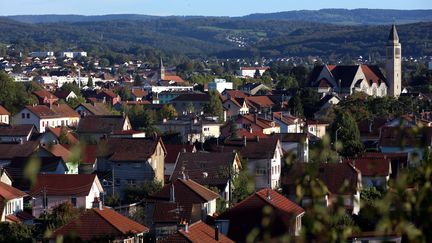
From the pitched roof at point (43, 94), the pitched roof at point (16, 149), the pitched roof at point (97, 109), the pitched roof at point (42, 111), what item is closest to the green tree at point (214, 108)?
the pitched roof at point (97, 109)

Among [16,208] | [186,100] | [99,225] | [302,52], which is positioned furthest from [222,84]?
[302,52]

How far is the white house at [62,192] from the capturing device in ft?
67.4

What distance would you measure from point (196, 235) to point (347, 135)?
17720 millimetres

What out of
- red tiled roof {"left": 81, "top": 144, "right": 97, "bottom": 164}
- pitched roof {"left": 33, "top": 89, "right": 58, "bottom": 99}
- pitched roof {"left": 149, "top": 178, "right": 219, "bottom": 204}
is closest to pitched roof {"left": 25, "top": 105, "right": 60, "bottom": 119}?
pitched roof {"left": 33, "top": 89, "right": 58, "bottom": 99}

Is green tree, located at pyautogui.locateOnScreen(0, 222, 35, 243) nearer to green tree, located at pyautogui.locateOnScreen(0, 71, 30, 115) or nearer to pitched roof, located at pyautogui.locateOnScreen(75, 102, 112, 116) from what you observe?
pitched roof, located at pyautogui.locateOnScreen(75, 102, 112, 116)

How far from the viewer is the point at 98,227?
14852mm

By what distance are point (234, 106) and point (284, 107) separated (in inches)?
142

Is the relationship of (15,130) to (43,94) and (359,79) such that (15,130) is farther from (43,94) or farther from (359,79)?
(359,79)

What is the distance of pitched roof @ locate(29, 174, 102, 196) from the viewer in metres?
20.8

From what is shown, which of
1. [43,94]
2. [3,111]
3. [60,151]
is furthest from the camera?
[43,94]

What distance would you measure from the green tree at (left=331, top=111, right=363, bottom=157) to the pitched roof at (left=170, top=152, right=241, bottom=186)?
17.8 ft

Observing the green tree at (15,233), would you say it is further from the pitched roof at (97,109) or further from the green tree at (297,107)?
the green tree at (297,107)

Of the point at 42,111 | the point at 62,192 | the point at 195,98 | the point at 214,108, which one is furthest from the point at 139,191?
the point at 195,98

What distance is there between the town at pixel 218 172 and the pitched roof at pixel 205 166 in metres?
0.04
